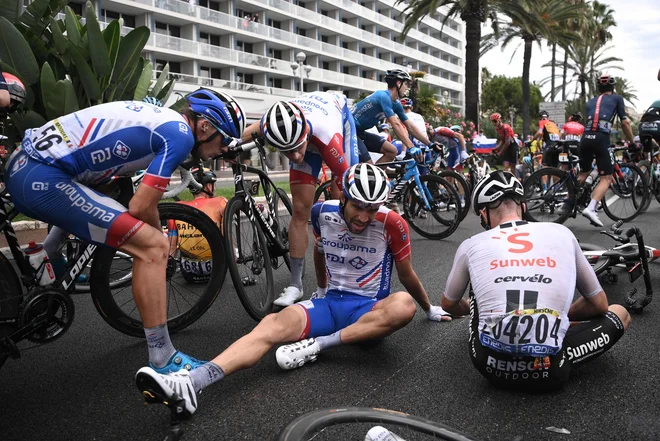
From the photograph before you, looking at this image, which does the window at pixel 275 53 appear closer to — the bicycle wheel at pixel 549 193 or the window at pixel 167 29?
the window at pixel 167 29

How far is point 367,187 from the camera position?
3.63 m

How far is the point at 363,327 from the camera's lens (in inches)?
140

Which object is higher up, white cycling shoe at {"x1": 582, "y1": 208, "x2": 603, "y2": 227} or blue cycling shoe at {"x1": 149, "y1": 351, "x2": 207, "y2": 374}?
white cycling shoe at {"x1": 582, "y1": 208, "x2": 603, "y2": 227}

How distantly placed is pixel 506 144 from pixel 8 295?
1436 cm

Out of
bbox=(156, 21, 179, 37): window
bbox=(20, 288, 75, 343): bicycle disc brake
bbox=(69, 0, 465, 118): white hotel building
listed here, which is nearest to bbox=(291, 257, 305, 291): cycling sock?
bbox=(20, 288, 75, 343): bicycle disc brake

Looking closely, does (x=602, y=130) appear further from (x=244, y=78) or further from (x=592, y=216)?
(x=244, y=78)

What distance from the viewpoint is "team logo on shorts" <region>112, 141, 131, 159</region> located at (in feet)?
10.4

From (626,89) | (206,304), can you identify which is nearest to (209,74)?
(206,304)

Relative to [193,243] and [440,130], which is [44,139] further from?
[440,130]

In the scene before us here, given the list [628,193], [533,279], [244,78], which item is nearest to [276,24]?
[244,78]

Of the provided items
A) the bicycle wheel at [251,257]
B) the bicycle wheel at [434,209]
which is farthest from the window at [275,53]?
the bicycle wheel at [251,257]

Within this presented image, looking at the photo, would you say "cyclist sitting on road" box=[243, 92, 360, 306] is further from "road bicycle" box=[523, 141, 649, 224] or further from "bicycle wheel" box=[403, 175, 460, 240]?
"road bicycle" box=[523, 141, 649, 224]

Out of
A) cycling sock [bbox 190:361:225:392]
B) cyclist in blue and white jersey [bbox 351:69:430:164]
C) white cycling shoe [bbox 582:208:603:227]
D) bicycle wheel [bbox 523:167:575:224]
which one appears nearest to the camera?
cycling sock [bbox 190:361:225:392]

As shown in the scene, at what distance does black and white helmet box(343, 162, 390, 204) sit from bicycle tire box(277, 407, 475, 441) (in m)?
1.74
